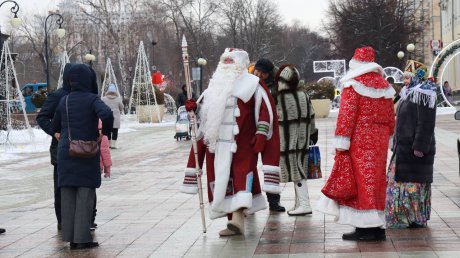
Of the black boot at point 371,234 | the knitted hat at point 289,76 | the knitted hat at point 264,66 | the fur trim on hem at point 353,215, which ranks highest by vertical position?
the knitted hat at point 264,66

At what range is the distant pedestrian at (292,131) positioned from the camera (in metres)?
10.3

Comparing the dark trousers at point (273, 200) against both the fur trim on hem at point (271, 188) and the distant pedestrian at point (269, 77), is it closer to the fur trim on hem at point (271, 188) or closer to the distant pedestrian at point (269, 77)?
the distant pedestrian at point (269, 77)

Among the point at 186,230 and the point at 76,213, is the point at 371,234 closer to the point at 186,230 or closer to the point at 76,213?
the point at 186,230

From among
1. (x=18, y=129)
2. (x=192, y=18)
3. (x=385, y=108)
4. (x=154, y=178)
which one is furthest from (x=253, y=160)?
(x=192, y=18)

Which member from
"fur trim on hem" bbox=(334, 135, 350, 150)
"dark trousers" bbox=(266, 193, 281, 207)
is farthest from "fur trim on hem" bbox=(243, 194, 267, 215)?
"dark trousers" bbox=(266, 193, 281, 207)

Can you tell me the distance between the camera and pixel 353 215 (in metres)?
8.45

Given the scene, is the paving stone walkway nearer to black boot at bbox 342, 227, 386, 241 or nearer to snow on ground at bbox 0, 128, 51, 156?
black boot at bbox 342, 227, 386, 241

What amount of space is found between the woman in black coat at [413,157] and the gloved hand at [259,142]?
1265 mm

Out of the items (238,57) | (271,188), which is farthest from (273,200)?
(238,57)

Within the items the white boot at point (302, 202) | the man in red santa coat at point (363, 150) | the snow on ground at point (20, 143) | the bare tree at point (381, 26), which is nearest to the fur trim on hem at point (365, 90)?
the man in red santa coat at point (363, 150)

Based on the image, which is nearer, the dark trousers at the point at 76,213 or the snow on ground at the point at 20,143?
the dark trousers at the point at 76,213

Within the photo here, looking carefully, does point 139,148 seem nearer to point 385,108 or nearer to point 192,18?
point 385,108

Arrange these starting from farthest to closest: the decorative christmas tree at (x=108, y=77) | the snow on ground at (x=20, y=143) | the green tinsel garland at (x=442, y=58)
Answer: the decorative christmas tree at (x=108, y=77), the green tinsel garland at (x=442, y=58), the snow on ground at (x=20, y=143)

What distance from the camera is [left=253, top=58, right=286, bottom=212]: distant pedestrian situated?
10367 mm
